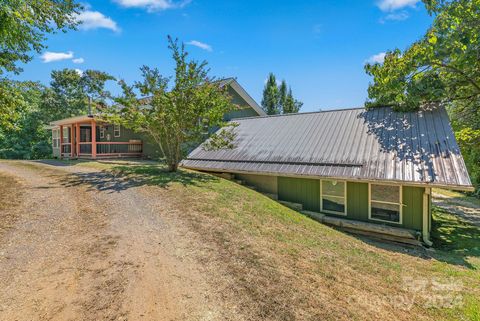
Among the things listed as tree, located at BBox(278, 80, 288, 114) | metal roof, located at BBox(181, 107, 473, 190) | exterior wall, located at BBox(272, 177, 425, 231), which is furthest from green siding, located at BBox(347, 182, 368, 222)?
tree, located at BBox(278, 80, 288, 114)

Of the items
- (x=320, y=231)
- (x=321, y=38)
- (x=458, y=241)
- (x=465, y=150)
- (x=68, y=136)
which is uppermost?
(x=321, y=38)

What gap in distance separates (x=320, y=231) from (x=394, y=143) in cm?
526

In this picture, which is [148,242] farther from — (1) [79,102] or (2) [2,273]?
(1) [79,102]

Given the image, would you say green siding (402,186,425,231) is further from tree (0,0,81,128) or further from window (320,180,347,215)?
tree (0,0,81,128)

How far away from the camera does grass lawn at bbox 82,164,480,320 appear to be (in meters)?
4.02

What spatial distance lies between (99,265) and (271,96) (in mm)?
31824

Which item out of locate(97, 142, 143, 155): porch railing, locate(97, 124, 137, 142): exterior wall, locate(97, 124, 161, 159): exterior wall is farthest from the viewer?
locate(97, 124, 137, 142): exterior wall

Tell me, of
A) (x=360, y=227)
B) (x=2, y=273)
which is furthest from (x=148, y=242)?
(x=360, y=227)

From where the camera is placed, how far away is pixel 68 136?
72.5 ft

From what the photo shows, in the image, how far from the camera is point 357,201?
32.7ft

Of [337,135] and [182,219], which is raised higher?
[337,135]

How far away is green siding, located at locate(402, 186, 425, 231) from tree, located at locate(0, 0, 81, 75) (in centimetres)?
1231

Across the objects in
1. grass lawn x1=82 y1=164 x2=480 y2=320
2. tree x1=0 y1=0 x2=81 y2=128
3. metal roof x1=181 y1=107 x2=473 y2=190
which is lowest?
grass lawn x1=82 y1=164 x2=480 y2=320

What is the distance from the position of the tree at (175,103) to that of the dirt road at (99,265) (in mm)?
5167
